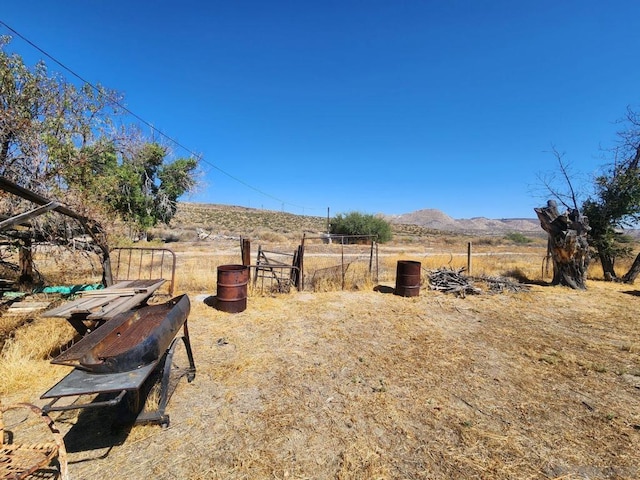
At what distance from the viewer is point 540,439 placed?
319cm

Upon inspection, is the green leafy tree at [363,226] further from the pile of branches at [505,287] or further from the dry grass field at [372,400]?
the dry grass field at [372,400]

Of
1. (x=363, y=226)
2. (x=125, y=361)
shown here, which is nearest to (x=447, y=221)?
(x=363, y=226)

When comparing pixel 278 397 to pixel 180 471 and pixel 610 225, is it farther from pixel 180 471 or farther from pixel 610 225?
pixel 610 225

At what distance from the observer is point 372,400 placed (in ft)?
12.7

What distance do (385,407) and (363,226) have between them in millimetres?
30666

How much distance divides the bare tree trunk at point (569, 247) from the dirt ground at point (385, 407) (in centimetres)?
446

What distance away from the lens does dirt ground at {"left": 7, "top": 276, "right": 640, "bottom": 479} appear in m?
2.79

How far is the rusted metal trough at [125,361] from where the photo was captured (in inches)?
92.8

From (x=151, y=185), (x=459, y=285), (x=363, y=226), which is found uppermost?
(x=151, y=185)

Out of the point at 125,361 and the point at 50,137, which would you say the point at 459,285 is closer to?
the point at 125,361

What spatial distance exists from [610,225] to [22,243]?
1987cm

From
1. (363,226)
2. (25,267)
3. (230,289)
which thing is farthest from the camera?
(363,226)

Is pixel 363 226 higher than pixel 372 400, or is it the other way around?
pixel 363 226

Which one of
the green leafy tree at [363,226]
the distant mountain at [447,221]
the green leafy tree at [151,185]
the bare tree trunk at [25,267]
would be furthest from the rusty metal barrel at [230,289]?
the distant mountain at [447,221]
